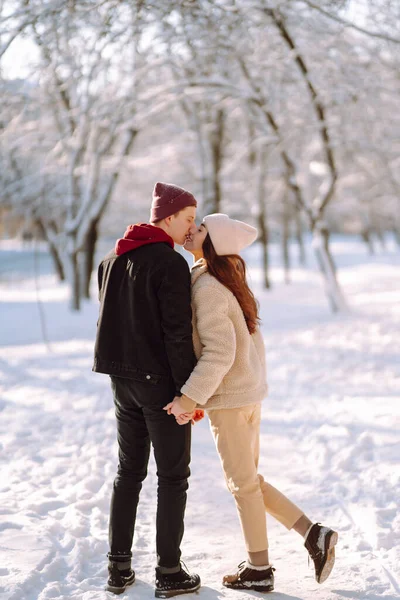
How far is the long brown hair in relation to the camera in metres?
2.92

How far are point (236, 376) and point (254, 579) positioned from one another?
0.91 m

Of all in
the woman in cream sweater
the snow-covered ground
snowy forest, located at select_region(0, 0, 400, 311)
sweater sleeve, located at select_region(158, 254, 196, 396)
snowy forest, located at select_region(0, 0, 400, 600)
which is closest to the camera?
sweater sleeve, located at select_region(158, 254, 196, 396)

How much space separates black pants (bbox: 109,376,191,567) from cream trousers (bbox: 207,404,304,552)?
0.53 feet

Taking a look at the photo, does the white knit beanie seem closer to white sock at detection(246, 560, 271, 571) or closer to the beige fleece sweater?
the beige fleece sweater

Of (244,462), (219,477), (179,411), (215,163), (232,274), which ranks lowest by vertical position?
(219,477)

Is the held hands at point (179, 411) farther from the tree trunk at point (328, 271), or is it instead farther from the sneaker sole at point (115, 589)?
the tree trunk at point (328, 271)

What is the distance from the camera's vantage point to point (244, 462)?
2961mm

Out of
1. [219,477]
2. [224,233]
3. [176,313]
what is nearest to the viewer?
[176,313]

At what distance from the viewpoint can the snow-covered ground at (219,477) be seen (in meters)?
3.16

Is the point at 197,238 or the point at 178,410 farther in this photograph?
the point at 197,238

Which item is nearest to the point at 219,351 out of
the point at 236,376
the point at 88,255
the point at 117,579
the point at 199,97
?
the point at 236,376

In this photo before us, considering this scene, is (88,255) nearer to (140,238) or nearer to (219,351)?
(140,238)

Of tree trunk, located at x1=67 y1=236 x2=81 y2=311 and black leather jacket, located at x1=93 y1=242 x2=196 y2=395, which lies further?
tree trunk, located at x1=67 y1=236 x2=81 y2=311

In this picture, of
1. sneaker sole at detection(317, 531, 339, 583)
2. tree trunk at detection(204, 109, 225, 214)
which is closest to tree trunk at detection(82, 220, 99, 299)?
tree trunk at detection(204, 109, 225, 214)
